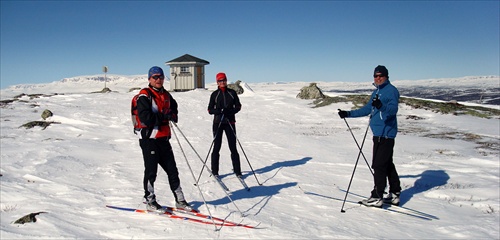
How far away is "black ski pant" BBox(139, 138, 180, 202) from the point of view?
5016mm

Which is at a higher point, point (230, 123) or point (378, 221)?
point (230, 123)

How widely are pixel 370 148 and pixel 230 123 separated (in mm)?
6613

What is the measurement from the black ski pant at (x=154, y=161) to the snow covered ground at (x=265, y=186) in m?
0.47

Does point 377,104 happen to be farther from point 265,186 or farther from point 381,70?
point 265,186

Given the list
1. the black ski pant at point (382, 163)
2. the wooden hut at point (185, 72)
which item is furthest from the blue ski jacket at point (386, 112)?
the wooden hut at point (185, 72)

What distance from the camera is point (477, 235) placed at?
4969 mm

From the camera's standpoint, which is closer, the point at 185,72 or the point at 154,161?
the point at 154,161

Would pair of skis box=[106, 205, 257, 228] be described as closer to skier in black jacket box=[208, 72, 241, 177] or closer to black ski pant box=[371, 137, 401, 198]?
skier in black jacket box=[208, 72, 241, 177]

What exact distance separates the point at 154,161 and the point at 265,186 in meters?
3.17

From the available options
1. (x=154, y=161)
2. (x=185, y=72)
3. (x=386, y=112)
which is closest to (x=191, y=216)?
(x=154, y=161)

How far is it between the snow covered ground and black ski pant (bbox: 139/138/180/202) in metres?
0.47

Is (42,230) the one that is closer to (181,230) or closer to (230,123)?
(181,230)

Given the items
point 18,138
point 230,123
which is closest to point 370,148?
point 230,123

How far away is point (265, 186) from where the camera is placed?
7473 mm
